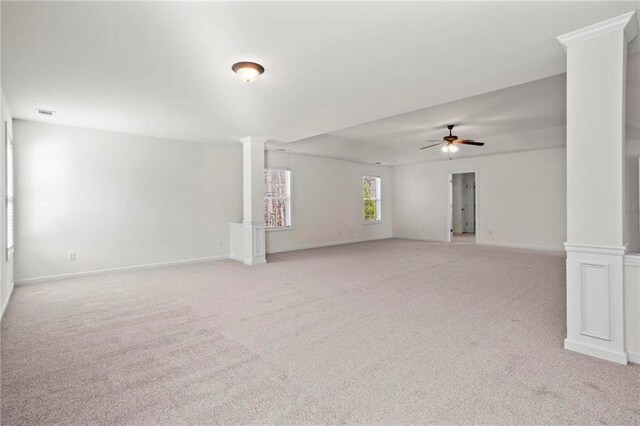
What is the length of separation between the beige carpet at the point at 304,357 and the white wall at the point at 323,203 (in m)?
3.65

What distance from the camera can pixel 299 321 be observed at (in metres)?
3.15

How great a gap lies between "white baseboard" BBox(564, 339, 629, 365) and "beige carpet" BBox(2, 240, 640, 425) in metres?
0.06

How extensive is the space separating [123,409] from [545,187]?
344 inches

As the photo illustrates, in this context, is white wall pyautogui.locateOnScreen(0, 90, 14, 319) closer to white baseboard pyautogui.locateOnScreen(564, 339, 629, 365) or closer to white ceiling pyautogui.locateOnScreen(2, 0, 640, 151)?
white ceiling pyautogui.locateOnScreen(2, 0, 640, 151)

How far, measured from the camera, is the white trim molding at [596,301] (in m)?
2.30

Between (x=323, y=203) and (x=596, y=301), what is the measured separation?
265 inches

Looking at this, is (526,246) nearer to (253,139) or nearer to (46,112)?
A: (253,139)

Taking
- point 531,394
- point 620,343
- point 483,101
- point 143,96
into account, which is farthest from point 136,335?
point 483,101

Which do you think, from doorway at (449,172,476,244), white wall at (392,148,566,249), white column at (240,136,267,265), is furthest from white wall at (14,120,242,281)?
doorway at (449,172,476,244)

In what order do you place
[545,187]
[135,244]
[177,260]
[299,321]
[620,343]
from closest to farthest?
[620,343], [299,321], [135,244], [177,260], [545,187]

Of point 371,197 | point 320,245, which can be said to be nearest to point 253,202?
point 320,245

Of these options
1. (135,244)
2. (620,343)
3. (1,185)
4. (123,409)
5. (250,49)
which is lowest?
(123,409)

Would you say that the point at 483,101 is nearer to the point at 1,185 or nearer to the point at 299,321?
the point at 299,321

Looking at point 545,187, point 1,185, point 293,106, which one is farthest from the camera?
point 545,187
